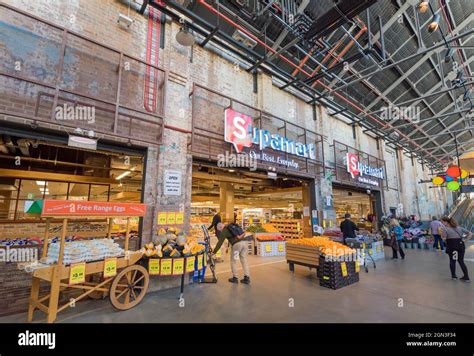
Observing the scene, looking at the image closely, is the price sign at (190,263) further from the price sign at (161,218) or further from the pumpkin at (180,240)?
the price sign at (161,218)

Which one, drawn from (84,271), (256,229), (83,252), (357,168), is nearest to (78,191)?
(83,252)

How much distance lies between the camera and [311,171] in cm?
1038

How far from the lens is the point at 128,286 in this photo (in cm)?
421

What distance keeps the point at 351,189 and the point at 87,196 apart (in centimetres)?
1343

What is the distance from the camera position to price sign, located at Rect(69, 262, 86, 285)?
3.52 meters

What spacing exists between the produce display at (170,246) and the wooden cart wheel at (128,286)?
1.32 feet

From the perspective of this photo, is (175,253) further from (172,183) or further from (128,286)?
(172,183)

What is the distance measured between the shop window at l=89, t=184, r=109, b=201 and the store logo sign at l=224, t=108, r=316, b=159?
4650mm

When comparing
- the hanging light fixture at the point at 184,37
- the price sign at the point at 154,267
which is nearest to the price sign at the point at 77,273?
the price sign at the point at 154,267

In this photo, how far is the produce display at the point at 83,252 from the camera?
3623 millimetres

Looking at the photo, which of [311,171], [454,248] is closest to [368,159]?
[311,171]

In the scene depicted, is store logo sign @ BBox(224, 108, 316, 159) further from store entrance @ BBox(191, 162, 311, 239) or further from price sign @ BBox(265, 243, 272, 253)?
price sign @ BBox(265, 243, 272, 253)
